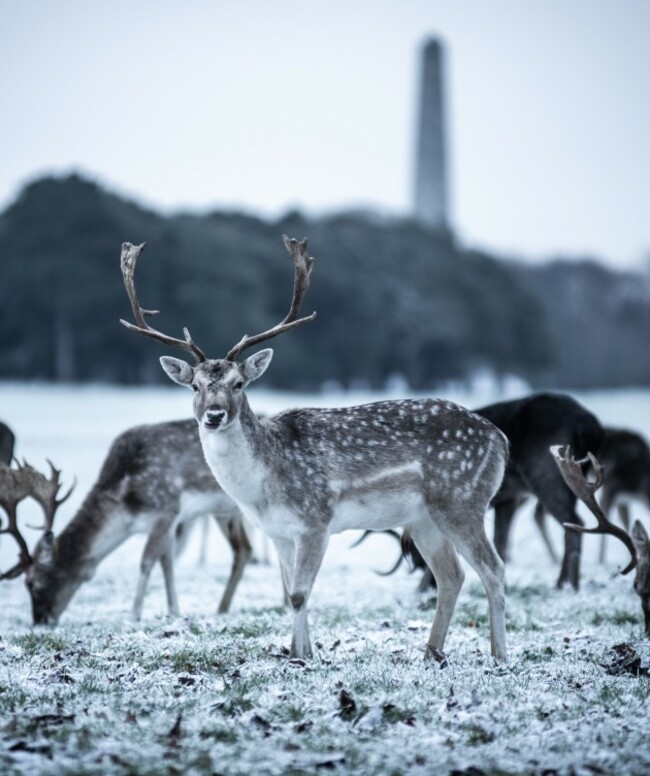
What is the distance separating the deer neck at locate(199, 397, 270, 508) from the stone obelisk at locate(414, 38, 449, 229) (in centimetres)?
5941

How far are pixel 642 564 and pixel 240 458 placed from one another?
282cm

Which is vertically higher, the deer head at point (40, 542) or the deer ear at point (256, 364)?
the deer ear at point (256, 364)

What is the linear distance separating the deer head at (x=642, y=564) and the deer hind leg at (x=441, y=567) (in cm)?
124

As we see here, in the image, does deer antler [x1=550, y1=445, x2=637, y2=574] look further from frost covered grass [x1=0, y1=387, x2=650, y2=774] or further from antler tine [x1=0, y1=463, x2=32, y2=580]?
antler tine [x1=0, y1=463, x2=32, y2=580]

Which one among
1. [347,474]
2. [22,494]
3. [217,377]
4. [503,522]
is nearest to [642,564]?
[347,474]

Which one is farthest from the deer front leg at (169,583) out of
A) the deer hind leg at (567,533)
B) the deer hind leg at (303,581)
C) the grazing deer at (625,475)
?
the grazing deer at (625,475)

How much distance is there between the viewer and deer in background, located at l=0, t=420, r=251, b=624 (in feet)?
29.2

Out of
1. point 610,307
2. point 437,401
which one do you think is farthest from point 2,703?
point 610,307

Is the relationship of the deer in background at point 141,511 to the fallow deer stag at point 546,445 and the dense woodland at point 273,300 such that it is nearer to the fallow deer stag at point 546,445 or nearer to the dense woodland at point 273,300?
the fallow deer stag at point 546,445

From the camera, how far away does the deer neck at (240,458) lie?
628 cm

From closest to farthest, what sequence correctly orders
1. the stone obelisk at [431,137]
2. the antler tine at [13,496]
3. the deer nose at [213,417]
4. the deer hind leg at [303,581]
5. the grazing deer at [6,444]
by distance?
the deer nose at [213,417], the deer hind leg at [303,581], the antler tine at [13,496], the grazing deer at [6,444], the stone obelisk at [431,137]

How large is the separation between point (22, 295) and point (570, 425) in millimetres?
31444

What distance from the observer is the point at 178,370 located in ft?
21.6

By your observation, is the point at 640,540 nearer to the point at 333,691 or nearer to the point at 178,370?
the point at 333,691
